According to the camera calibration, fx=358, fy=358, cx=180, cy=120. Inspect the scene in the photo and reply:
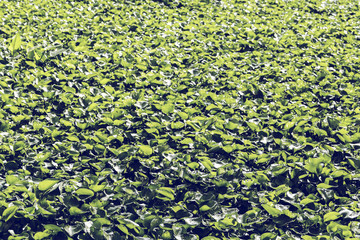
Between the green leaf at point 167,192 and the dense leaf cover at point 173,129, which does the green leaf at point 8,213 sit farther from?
the green leaf at point 167,192

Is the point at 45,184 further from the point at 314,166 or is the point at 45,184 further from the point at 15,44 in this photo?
the point at 15,44

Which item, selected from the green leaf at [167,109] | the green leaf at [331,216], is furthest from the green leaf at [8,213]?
the green leaf at [331,216]

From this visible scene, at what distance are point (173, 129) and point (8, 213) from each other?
4.24 feet

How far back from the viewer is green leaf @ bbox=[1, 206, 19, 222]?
6.57ft

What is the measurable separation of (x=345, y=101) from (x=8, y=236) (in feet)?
9.42

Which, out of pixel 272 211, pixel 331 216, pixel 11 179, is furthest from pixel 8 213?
pixel 331 216

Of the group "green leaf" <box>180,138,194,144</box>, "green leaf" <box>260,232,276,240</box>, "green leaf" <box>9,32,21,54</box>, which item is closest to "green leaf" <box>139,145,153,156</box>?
"green leaf" <box>180,138,194,144</box>

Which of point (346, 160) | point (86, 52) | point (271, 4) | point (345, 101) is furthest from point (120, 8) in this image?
point (346, 160)

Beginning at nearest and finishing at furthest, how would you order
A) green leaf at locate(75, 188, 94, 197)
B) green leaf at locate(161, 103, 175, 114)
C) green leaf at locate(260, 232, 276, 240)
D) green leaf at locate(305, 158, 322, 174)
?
green leaf at locate(260, 232, 276, 240), green leaf at locate(75, 188, 94, 197), green leaf at locate(305, 158, 322, 174), green leaf at locate(161, 103, 175, 114)

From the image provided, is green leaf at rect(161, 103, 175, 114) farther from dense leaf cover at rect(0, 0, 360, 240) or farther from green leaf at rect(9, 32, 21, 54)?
green leaf at rect(9, 32, 21, 54)

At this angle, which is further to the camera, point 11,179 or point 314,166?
point 314,166

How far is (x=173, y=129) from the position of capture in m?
2.81

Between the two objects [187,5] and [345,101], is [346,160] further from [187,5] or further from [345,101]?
[187,5]

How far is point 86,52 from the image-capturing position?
12.2 feet
